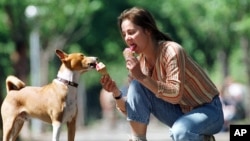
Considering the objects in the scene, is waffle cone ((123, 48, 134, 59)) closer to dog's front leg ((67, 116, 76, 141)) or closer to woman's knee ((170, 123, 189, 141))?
woman's knee ((170, 123, 189, 141))

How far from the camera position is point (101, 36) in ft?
112

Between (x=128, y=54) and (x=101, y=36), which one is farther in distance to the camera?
(x=101, y=36)

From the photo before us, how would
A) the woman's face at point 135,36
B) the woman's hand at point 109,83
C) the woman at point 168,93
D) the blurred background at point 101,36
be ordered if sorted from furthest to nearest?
the blurred background at point 101,36
the woman's hand at point 109,83
the woman's face at point 135,36
the woman at point 168,93

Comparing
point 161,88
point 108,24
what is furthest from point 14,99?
point 108,24

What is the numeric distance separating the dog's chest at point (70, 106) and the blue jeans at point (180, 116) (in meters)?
0.82

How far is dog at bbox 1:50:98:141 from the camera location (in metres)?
7.49

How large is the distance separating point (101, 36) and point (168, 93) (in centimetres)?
2772

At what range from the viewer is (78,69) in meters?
7.54

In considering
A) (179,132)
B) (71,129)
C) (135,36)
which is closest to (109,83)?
(135,36)

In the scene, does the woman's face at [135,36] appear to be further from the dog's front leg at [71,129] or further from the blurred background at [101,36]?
the blurred background at [101,36]

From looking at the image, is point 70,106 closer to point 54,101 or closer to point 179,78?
point 54,101

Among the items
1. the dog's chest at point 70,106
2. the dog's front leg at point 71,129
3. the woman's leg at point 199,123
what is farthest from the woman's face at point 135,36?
the dog's front leg at point 71,129

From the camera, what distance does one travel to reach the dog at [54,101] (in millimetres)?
7488

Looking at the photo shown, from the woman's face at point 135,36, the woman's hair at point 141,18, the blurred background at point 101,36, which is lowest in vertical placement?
the woman's face at point 135,36
